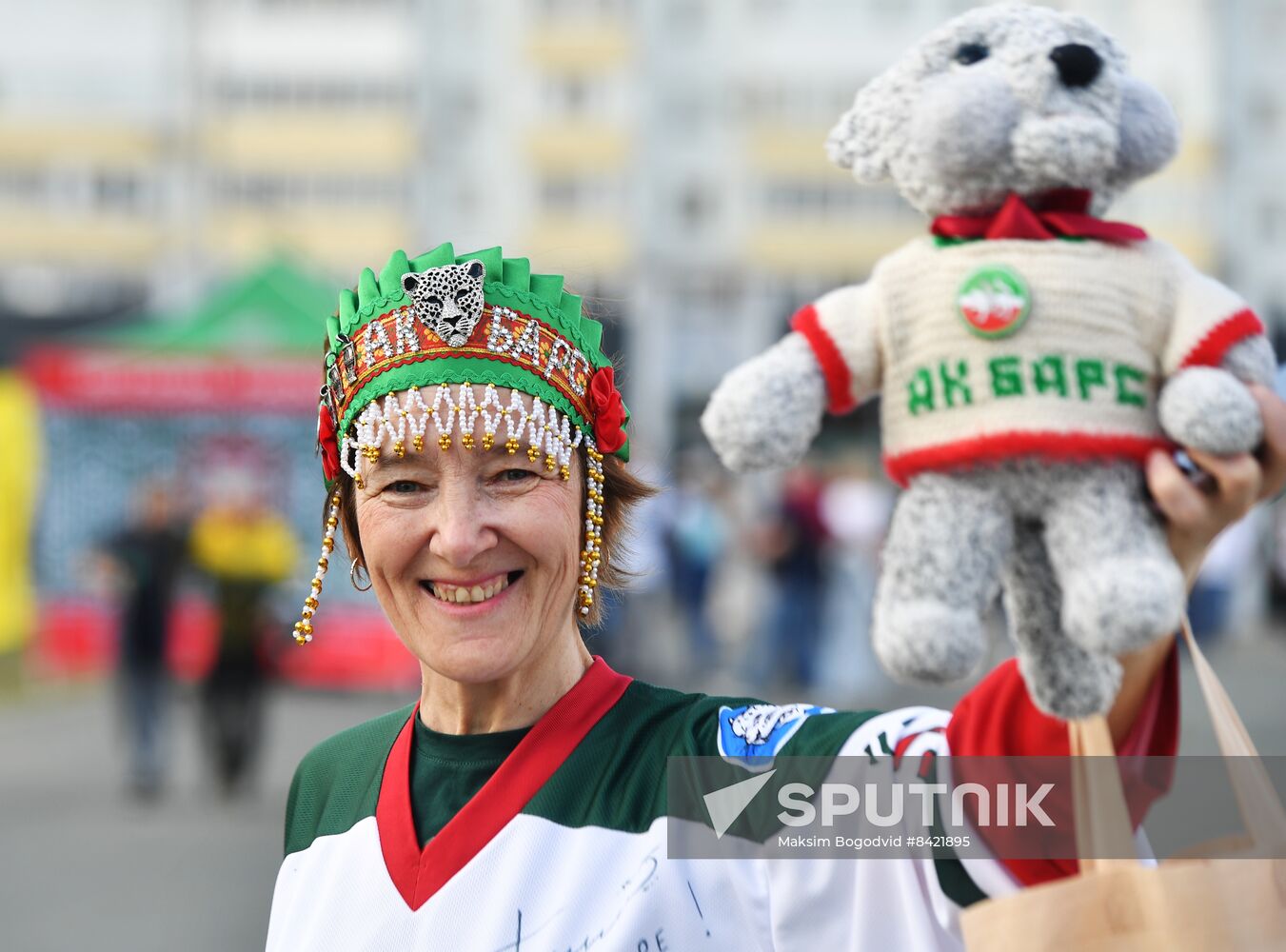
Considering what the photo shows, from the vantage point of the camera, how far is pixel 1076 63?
5.49 feet

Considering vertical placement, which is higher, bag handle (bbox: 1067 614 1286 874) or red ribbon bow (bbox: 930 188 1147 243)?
red ribbon bow (bbox: 930 188 1147 243)

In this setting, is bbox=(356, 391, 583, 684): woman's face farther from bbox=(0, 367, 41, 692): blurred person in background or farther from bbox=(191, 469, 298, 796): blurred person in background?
bbox=(0, 367, 41, 692): blurred person in background

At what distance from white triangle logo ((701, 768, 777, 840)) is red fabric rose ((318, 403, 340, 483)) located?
723mm

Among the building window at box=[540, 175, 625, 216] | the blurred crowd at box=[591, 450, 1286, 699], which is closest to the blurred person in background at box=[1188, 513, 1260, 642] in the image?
the blurred crowd at box=[591, 450, 1286, 699]

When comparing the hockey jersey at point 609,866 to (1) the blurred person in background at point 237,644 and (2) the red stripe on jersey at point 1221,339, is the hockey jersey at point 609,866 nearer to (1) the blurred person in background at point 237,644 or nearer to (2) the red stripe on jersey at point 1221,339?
(2) the red stripe on jersey at point 1221,339

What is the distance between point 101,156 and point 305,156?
4115 millimetres

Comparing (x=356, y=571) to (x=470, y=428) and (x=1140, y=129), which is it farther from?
(x=1140, y=129)

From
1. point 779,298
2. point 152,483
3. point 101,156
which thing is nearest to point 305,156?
point 101,156

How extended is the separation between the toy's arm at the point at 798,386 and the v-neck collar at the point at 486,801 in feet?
1.77

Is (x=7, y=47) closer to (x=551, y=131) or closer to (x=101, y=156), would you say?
Result: (x=101, y=156)

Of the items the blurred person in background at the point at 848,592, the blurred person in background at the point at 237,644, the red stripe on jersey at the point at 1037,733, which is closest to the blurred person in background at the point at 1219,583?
the blurred person in background at the point at 848,592

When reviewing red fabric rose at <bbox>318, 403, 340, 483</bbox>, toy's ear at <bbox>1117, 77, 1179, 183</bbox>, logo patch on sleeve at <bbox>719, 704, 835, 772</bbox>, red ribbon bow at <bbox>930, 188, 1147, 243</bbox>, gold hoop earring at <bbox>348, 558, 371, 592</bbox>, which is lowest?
logo patch on sleeve at <bbox>719, 704, 835, 772</bbox>

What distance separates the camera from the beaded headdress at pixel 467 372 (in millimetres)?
2135

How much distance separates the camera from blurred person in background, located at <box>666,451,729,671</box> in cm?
1345
